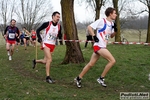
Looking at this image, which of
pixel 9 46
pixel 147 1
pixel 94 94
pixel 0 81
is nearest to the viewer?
pixel 94 94

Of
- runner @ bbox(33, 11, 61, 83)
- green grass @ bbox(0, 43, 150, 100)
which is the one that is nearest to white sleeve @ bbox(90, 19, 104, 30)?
runner @ bbox(33, 11, 61, 83)

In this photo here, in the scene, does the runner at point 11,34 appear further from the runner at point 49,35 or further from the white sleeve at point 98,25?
the white sleeve at point 98,25

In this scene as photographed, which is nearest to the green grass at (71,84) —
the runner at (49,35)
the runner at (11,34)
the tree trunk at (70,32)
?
the tree trunk at (70,32)

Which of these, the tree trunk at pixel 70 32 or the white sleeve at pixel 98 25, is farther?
the tree trunk at pixel 70 32

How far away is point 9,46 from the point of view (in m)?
13.2

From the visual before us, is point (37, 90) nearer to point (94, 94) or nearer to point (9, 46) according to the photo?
point (94, 94)

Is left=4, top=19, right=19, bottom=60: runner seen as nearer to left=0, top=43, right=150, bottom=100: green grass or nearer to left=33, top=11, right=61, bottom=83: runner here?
left=0, top=43, right=150, bottom=100: green grass

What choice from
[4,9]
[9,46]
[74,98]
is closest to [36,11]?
[4,9]

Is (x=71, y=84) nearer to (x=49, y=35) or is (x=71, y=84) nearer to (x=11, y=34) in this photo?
(x=49, y=35)

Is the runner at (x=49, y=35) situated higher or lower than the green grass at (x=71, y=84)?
higher

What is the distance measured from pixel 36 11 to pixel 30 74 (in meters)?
44.5

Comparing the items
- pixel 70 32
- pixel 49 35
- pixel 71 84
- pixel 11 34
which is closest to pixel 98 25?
pixel 49 35

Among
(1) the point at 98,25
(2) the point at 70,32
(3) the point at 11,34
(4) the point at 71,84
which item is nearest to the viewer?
(1) the point at 98,25

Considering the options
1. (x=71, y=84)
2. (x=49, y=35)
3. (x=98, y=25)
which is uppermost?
(x=98, y=25)
